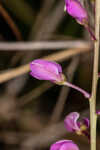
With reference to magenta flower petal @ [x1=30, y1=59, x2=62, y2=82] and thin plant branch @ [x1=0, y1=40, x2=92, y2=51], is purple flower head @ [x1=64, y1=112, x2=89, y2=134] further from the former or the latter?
thin plant branch @ [x1=0, y1=40, x2=92, y2=51]

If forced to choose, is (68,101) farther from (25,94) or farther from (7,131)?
(7,131)

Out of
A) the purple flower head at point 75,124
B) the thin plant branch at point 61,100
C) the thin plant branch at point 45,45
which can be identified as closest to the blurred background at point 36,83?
the thin plant branch at point 61,100

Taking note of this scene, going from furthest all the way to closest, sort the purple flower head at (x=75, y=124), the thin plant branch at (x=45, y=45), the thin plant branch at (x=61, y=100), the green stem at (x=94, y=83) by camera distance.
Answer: the thin plant branch at (x=61, y=100), the thin plant branch at (x=45, y=45), the purple flower head at (x=75, y=124), the green stem at (x=94, y=83)

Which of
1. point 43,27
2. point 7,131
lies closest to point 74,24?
point 43,27

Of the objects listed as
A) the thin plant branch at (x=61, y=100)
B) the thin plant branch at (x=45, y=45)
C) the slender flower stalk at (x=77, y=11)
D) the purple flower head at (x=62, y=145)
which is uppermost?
the slender flower stalk at (x=77, y=11)

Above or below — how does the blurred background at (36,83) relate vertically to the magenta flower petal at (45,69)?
below

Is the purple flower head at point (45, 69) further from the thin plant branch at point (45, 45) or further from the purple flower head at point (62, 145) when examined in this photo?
the thin plant branch at point (45, 45)

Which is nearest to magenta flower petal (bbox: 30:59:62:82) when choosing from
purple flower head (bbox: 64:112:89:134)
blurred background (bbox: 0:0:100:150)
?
purple flower head (bbox: 64:112:89:134)
